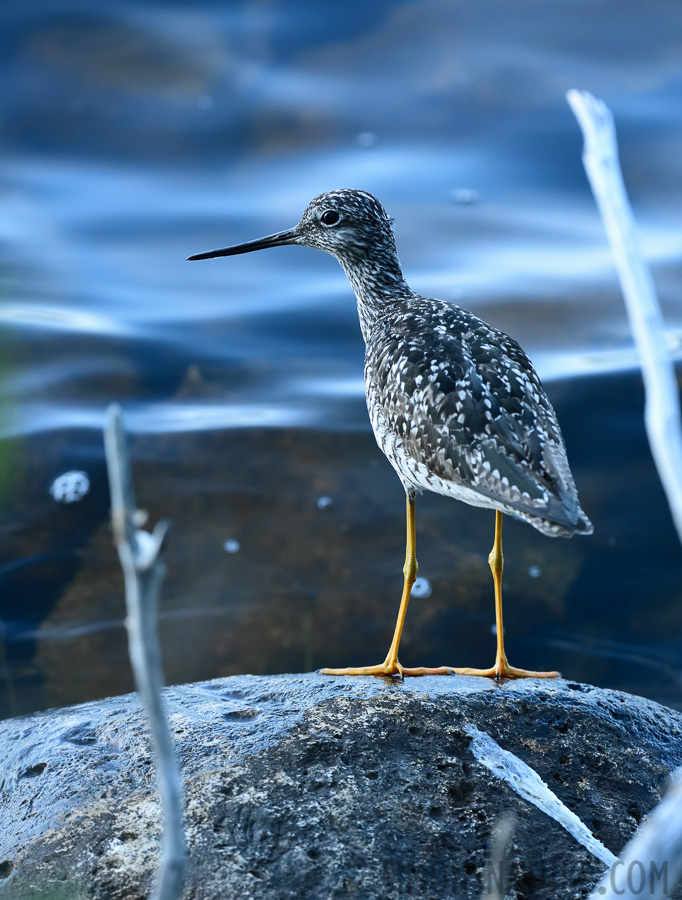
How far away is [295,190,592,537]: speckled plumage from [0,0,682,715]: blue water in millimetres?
2845

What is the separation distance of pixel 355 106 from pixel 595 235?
3.63 meters

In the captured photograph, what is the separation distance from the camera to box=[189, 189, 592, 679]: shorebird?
3857 millimetres

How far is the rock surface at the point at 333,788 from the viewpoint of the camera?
10.2ft

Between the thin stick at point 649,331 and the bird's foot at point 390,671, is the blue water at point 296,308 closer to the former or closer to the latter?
the bird's foot at point 390,671

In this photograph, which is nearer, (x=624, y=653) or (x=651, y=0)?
(x=624, y=653)

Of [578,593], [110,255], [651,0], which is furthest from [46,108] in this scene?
[578,593]

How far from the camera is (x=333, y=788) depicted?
343 centimetres

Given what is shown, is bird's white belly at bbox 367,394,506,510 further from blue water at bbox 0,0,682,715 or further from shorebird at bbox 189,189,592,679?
blue water at bbox 0,0,682,715

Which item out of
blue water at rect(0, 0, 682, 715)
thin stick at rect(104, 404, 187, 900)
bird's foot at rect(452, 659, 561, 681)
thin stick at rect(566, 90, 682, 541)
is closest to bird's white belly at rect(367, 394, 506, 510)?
bird's foot at rect(452, 659, 561, 681)

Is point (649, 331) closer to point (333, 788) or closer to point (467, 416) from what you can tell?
point (333, 788)

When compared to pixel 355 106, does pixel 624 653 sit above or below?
below

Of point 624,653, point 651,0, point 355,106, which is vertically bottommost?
point 624,653

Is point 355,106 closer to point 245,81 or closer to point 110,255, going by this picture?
point 245,81

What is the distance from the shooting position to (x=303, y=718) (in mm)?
3840
